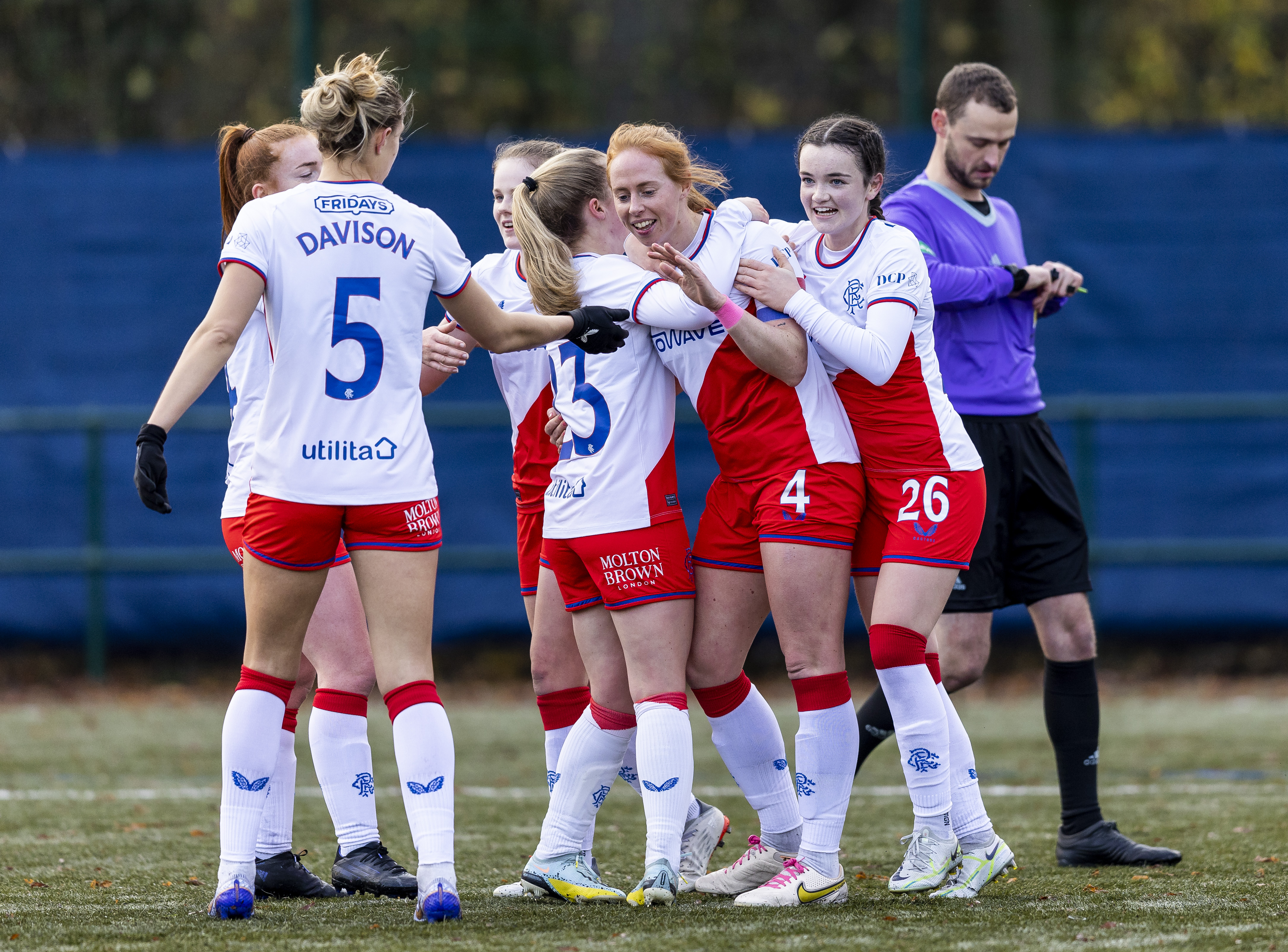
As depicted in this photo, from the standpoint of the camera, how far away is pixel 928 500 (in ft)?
13.7

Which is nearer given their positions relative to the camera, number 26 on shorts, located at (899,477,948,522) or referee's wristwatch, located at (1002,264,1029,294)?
number 26 on shorts, located at (899,477,948,522)

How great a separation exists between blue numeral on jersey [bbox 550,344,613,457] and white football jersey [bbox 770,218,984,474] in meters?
0.59

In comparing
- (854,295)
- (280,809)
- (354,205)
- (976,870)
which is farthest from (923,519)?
(280,809)

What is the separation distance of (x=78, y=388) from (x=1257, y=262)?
7.14 meters

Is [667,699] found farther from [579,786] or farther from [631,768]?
[631,768]

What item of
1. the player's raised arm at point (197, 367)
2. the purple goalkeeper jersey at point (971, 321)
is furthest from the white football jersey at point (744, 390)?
the player's raised arm at point (197, 367)

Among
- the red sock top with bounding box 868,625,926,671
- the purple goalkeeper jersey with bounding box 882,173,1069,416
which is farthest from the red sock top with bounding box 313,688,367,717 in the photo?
the purple goalkeeper jersey with bounding box 882,173,1069,416

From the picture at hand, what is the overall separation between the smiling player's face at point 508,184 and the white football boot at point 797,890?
1892 millimetres

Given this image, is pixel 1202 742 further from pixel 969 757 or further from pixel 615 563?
pixel 615 563

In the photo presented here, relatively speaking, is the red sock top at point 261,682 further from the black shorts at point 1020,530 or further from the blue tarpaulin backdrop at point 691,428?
the blue tarpaulin backdrop at point 691,428

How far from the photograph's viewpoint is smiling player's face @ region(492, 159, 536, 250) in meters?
4.70

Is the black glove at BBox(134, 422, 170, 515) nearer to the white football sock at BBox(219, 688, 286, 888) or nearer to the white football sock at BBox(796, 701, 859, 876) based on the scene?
the white football sock at BBox(219, 688, 286, 888)

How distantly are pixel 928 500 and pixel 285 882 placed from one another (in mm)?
2023

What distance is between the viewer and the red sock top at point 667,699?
162 inches
